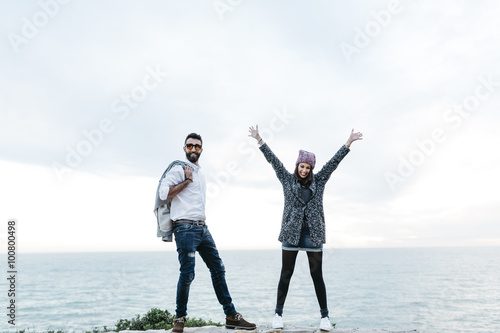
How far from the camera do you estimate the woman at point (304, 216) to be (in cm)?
592

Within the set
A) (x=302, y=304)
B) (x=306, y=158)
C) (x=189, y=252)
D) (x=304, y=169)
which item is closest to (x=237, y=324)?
(x=189, y=252)

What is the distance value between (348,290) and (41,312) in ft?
162

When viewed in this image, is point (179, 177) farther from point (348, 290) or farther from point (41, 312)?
point (348, 290)

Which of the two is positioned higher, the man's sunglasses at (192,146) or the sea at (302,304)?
the man's sunglasses at (192,146)

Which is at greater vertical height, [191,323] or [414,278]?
[191,323]

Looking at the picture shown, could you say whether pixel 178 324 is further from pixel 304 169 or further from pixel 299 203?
pixel 304 169

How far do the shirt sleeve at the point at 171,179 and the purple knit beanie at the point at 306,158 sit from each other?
1760 mm

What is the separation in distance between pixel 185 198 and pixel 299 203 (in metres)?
1.69

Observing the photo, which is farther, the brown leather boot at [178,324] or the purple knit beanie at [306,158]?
the purple knit beanie at [306,158]

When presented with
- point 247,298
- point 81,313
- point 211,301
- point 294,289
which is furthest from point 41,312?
point 294,289

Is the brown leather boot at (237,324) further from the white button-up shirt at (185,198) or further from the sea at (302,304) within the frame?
the sea at (302,304)

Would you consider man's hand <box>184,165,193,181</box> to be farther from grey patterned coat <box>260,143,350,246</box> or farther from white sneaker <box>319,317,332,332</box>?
white sneaker <box>319,317,332,332</box>

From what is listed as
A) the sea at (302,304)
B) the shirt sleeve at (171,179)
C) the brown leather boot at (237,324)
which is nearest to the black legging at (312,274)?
the brown leather boot at (237,324)

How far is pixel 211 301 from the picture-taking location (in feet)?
184
